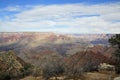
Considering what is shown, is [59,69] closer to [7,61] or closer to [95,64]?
[95,64]

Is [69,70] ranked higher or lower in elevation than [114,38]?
lower

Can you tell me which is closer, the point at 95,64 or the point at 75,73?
the point at 75,73

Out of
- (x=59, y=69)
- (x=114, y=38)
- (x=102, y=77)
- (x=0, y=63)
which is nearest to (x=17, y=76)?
(x=59, y=69)

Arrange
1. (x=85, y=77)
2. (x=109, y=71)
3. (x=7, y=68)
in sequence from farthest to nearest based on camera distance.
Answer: (x=7, y=68)
(x=109, y=71)
(x=85, y=77)

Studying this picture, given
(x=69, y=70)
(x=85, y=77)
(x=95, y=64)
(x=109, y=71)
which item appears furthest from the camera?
(x=95, y=64)

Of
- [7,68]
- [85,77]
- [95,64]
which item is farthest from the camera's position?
[7,68]

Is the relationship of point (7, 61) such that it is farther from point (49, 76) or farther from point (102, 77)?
point (102, 77)

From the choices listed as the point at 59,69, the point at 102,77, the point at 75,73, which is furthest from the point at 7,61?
the point at 102,77

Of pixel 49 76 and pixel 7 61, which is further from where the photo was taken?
pixel 7 61

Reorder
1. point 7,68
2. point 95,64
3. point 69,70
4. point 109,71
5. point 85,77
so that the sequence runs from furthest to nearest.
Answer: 1. point 7,68
2. point 95,64
3. point 109,71
4. point 69,70
5. point 85,77
